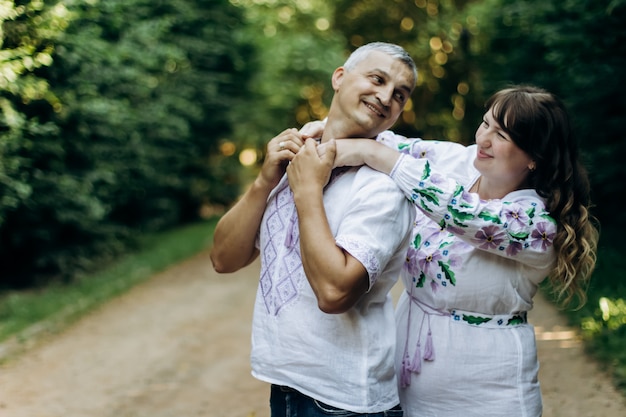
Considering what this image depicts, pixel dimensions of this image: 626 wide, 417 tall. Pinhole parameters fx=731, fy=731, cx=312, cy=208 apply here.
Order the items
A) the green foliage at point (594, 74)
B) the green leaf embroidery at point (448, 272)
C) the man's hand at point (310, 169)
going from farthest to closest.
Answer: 1. the green foliage at point (594, 74)
2. the green leaf embroidery at point (448, 272)
3. the man's hand at point (310, 169)

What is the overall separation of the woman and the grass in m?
5.39

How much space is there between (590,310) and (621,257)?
5.54ft

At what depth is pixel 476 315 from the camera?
2.46 meters

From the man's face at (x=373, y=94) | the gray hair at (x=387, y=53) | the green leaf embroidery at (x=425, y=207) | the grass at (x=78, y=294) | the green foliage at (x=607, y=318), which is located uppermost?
the gray hair at (x=387, y=53)

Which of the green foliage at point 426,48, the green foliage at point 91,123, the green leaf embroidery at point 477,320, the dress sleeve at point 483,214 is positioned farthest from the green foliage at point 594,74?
the green foliage at point 426,48

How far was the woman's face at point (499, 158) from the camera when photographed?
239 cm

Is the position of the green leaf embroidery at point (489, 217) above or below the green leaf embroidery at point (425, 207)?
below

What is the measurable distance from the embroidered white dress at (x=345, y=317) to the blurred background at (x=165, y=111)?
1164 mm

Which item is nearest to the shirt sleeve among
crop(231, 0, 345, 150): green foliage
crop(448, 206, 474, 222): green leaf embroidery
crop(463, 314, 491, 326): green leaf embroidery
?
crop(448, 206, 474, 222): green leaf embroidery

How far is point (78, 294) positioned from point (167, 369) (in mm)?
2901

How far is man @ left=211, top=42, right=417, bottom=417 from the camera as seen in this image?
1995 millimetres

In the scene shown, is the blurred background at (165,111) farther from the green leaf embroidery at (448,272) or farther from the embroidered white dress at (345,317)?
the embroidered white dress at (345,317)

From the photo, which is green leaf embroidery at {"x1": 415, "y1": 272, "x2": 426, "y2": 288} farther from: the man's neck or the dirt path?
the dirt path

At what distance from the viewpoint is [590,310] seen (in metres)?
7.03
